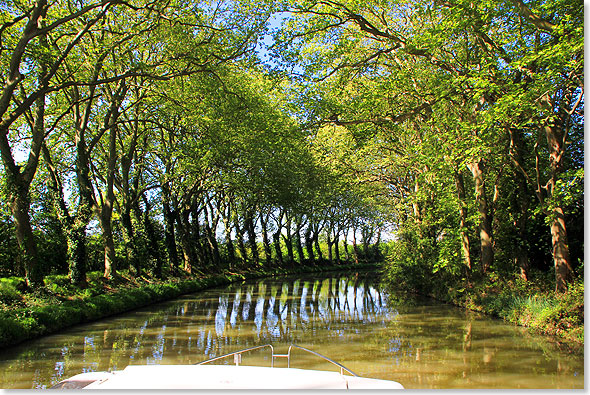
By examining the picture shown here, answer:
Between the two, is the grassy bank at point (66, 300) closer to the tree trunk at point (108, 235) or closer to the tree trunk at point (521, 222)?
the tree trunk at point (108, 235)

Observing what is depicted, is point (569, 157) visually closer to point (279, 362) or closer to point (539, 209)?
point (539, 209)

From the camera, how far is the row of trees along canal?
37.6ft

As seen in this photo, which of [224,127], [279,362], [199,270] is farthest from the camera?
[199,270]

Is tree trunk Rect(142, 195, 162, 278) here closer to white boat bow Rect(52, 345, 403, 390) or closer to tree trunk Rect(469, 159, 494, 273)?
tree trunk Rect(469, 159, 494, 273)

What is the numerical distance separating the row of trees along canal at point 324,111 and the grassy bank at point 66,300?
3.12 feet

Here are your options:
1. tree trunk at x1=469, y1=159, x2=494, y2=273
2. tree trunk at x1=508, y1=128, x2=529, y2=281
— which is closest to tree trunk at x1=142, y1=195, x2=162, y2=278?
tree trunk at x1=469, y1=159, x2=494, y2=273

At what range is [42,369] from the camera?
29.7 feet

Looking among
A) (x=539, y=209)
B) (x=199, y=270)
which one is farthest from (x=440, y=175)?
(x=199, y=270)

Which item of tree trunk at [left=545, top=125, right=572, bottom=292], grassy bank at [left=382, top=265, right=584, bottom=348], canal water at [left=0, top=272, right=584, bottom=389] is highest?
tree trunk at [left=545, top=125, right=572, bottom=292]

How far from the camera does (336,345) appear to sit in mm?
11461

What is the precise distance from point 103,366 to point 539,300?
36.5ft

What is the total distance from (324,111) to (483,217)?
A: 7309 mm

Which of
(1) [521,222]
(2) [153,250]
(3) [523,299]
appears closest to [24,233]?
(2) [153,250]

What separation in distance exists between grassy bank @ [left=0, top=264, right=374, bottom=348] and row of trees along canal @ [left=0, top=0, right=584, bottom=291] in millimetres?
952
